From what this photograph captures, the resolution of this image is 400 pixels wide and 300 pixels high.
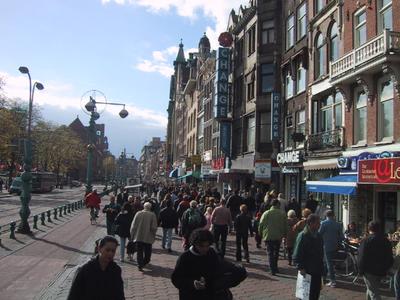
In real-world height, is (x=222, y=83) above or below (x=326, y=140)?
above

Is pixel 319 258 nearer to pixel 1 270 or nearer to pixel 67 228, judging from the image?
pixel 1 270

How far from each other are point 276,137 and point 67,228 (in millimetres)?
13071

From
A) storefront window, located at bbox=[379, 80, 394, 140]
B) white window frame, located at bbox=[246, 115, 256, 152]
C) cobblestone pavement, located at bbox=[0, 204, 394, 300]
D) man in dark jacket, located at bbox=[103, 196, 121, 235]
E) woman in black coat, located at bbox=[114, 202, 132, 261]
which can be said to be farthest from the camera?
white window frame, located at bbox=[246, 115, 256, 152]

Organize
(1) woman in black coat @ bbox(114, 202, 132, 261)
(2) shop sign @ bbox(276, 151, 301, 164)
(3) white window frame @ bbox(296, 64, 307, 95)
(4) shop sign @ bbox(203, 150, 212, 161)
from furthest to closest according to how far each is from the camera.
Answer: (4) shop sign @ bbox(203, 150, 212, 161) < (3) white window frame @ bbox(296, 64, 307, 95) < (2) shop sign @ bbox(276, 151, 301, 164) < (1) woman in black coat @ bbox(114, 202, 132, 261)

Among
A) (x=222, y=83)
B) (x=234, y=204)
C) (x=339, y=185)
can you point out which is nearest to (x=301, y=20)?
(x=222, y=83)

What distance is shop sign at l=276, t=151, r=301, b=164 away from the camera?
26.1 m

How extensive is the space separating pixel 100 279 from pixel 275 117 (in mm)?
25790

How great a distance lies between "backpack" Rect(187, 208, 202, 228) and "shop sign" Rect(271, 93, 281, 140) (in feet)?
53.6

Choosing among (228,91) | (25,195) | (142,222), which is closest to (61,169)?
(228,91)

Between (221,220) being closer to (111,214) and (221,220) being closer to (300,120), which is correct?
(111,214)

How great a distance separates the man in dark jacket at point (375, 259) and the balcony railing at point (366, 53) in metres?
9.66

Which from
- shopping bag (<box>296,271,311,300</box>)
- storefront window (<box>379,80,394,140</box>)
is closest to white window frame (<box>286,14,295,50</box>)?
storefront window (<box>379,80,394,140</box>)

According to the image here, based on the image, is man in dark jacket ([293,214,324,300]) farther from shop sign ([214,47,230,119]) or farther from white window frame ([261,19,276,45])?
shop sign ([214,47,230,119])

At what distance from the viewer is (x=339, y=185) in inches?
693
